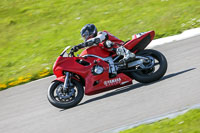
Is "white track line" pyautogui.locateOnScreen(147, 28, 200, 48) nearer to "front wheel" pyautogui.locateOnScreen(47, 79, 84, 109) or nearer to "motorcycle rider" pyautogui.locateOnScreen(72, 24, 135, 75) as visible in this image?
"motorcycle rider" pyautogui.locateOnScreen(72, 24, 135, 75)

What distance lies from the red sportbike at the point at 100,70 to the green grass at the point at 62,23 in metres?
4.21

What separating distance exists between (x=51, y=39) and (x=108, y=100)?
29.3 feet

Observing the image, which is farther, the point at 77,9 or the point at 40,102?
the point at 77,9

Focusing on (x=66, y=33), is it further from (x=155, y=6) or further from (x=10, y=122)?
(x=10, y=122)

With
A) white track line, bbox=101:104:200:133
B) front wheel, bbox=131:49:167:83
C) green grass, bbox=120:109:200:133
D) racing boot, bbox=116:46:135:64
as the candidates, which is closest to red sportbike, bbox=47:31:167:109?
front wheel, bbox=131:49:167:83

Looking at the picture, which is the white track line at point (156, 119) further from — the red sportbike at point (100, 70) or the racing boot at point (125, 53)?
the racing boot at point (125, 53)

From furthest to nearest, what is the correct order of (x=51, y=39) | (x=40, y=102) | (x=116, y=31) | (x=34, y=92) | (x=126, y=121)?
(x=51, y=39) → (x=116, y=31) → (x=34, y=92) → (x=40, y=102) → (x=126, y=121)

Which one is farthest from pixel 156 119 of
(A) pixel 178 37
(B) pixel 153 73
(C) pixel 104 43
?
(A) pixel 178 37

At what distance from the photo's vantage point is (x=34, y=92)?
9.89 metres

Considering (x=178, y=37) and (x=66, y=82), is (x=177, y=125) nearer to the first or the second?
(x=66, y=82)

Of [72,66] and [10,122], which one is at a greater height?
[72,66]

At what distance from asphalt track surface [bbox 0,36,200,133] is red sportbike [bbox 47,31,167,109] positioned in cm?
22

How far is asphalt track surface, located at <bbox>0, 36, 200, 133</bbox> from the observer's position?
20.1 feet

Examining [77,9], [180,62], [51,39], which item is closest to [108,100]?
[180,62]
